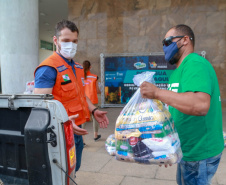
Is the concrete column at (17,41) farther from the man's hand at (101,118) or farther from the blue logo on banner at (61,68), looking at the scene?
the blue logo on banner at (61,68)

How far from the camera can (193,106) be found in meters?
1.60

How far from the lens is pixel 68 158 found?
160cm

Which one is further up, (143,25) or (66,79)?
(143,25)

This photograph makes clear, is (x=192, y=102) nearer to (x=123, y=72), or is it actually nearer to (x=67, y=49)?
(x=67, y=49)

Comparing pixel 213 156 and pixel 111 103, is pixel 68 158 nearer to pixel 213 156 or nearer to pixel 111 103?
pixel 213 156

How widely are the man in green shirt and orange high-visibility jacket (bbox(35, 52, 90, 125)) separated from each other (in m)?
0.93

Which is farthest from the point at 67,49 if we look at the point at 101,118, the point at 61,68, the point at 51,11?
the point at 51,11

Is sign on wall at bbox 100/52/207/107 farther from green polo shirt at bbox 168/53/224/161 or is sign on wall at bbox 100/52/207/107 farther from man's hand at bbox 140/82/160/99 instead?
man's hand at bbox 140/82/160/99

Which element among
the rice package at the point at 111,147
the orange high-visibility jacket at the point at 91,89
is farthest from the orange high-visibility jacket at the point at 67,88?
the orange high-visibility jacket at the point at 91,89

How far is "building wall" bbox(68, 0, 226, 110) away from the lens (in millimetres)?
8281

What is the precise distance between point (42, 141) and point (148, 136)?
2.53ft

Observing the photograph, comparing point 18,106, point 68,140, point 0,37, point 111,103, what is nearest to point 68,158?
point 68,140

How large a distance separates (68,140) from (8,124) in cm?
54

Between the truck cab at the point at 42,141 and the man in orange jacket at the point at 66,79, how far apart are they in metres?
0.52
